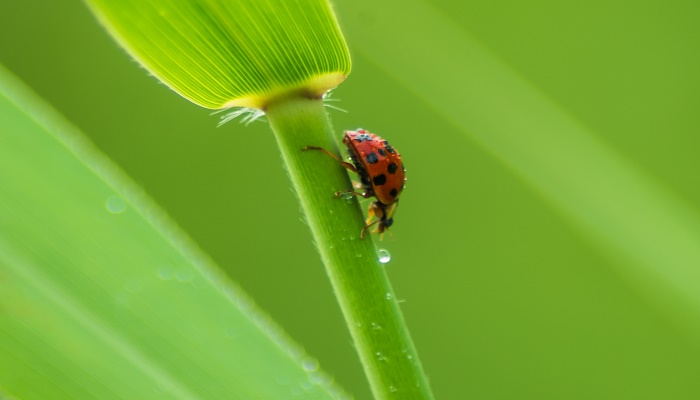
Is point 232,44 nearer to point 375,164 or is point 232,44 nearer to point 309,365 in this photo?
point 309,365

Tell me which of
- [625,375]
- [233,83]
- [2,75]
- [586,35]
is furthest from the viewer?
[586,35]

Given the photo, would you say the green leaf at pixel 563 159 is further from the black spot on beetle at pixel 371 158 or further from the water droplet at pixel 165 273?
the water droplet at pixel 165 273

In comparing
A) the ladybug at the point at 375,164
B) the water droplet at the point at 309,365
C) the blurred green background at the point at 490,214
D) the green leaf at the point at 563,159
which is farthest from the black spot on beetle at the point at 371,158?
the blurred green background at the point at 490,214

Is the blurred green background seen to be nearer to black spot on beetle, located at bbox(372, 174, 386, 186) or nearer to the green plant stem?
black spot on beetle, located at bbox(372, 174, 386, 186)

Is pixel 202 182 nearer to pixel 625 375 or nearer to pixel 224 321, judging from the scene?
pixel 625 375

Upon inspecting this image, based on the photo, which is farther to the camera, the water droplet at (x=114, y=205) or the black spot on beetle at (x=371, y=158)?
the black spot on beetle at (x=371, y=158)

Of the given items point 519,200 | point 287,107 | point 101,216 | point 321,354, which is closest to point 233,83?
point 287,107

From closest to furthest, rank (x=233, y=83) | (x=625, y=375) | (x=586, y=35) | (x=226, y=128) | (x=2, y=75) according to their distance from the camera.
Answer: (x=233, y=83), (x=2, y=75), (x=625, y=375), (x=586, y=35), (x=226, y=128)
